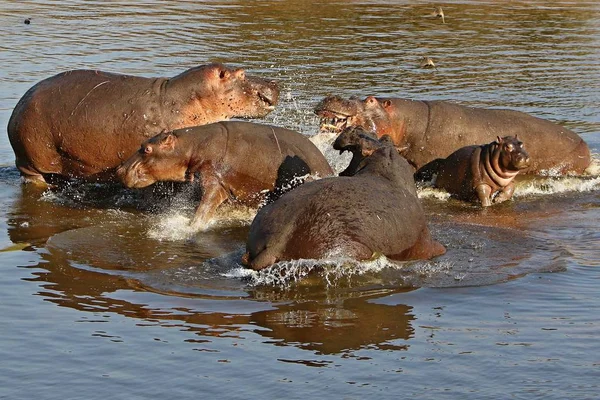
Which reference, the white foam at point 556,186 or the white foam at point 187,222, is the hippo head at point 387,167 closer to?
the white foam at point 187,222

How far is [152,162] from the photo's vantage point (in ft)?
34.6

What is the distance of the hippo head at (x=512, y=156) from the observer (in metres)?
11.9

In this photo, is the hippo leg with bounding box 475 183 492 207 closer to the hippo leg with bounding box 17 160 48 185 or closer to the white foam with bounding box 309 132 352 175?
the white foam with bounding box 309 132 352 175

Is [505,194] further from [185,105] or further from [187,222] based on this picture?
[187,222]

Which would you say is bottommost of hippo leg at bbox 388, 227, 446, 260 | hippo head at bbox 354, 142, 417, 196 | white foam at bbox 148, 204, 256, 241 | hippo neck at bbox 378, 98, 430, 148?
white foam at bbox 148, 204, 256, 241

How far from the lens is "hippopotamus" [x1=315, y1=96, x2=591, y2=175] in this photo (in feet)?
41.0

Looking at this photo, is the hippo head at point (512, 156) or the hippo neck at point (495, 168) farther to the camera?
the hippo neck at point (495, 168)

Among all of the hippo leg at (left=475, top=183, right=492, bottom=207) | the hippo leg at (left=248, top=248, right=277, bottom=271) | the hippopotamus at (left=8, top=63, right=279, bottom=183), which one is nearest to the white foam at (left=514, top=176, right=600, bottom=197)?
the hippo leg at (left=475, top=183, right=492, bottom=207)

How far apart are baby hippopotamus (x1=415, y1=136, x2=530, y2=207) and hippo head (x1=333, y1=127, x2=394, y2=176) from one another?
259 centimetres

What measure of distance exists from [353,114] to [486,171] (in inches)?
60.8

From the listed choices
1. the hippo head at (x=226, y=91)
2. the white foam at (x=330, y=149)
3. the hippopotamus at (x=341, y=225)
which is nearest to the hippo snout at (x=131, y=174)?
the hippo head at (x=226, y=91)

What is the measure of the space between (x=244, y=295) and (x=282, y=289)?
29 centimetres

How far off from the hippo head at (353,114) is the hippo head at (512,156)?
1.34m

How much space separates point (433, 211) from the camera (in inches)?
453
